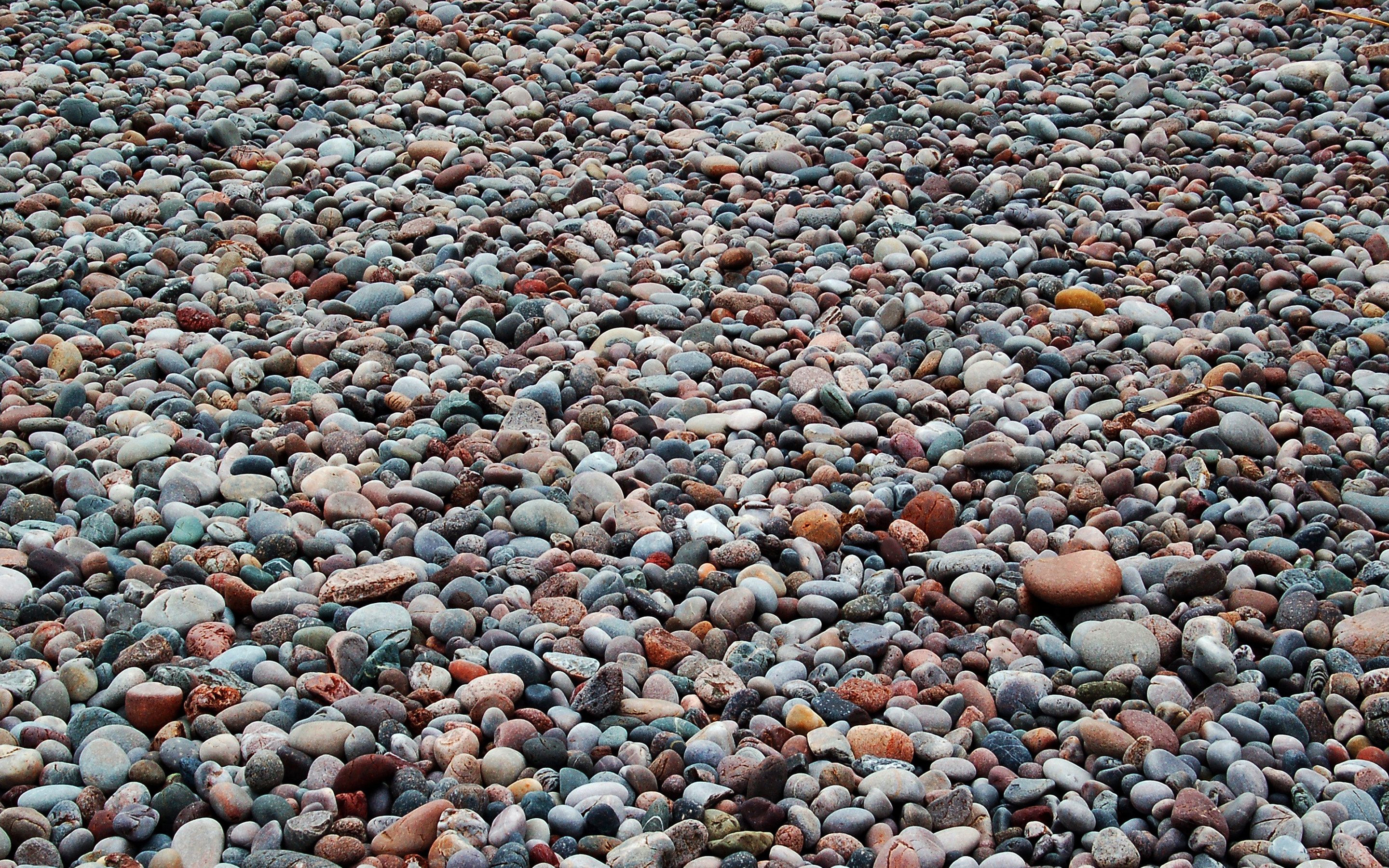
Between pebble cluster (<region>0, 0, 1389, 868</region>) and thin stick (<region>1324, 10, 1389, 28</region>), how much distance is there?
0.10ft

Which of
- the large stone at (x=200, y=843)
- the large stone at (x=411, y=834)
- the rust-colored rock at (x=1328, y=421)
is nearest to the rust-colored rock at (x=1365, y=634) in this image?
the rust-colored rock at (x=1328, y=421)

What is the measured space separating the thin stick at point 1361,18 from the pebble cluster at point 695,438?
0.10 feet

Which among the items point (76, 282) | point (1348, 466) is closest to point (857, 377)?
point (1348, 466)

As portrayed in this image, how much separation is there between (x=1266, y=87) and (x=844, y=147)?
1.81 m

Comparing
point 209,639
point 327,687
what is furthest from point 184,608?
point 327,687

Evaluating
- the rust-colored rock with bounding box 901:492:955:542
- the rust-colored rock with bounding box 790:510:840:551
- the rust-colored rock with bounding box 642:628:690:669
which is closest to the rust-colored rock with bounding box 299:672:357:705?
the rust-colored rock with bounding box 642:628:690:669

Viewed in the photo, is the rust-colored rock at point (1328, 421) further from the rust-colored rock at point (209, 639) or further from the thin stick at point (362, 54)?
the thin stick at point (362, 54)

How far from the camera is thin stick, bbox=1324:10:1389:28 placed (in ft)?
16.9

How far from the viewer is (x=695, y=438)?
132 inches

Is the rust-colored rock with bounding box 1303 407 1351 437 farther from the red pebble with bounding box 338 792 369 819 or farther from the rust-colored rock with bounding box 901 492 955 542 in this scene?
the red pebble with bounding box 338 792 369 819

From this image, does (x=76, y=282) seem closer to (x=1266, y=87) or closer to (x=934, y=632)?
(x=934, y=632)

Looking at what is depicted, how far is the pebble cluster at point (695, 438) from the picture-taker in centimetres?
223

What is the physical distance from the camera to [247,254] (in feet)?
13.5

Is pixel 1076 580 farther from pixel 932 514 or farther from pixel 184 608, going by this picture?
pixel 184 608
